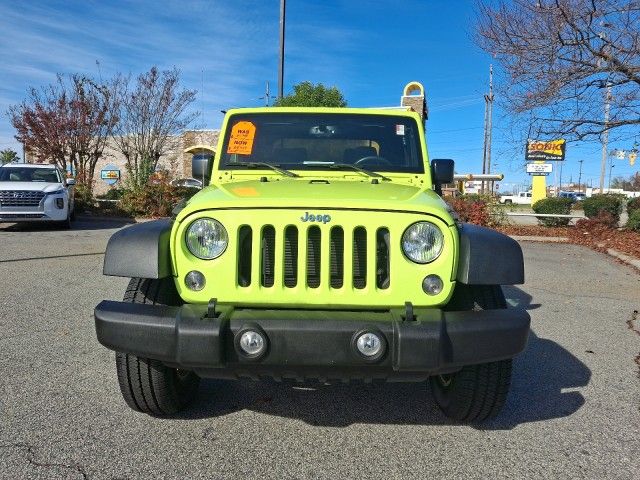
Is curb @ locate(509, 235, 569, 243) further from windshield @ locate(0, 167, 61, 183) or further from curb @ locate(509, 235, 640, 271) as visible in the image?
windshield @ locate(0, 167, 61, 183)

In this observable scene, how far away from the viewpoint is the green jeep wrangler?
230 cm

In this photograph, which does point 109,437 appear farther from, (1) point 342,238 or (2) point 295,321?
(1) point 342,238

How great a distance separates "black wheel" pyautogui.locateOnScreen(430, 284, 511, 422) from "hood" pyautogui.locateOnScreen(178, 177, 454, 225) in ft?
1.41

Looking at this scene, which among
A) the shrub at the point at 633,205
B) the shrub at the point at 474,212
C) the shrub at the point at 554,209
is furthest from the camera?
the shrub at the point at 554,209

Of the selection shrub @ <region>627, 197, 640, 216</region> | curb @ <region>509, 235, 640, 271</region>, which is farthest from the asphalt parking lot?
shrub @ <region>627, 197, 640, 216</region>

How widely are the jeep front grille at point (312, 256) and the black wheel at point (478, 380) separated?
47cm

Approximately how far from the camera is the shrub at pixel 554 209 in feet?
51.9

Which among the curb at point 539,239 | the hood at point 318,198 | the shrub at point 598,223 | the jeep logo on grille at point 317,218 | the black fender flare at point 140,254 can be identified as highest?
the hood at point 318,198

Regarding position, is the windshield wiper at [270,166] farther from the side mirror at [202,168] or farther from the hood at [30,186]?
the hood at [30,186]

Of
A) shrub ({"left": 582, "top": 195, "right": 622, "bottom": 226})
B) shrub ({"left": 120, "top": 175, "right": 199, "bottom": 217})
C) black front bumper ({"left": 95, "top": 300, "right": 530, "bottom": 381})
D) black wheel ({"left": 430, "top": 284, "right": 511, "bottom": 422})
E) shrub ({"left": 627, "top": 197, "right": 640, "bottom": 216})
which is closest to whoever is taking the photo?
black front bumper ({"left": 95, "top": 300, "right": 530, "bottom": 381})

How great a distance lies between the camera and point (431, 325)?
7.59 ft

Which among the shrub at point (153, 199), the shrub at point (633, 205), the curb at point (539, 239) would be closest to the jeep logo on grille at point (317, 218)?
the curb at point (539, 239)

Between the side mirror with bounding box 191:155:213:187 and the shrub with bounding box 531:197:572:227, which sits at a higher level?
the side mirror with bounding box 191:155:213:187

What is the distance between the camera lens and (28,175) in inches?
535
